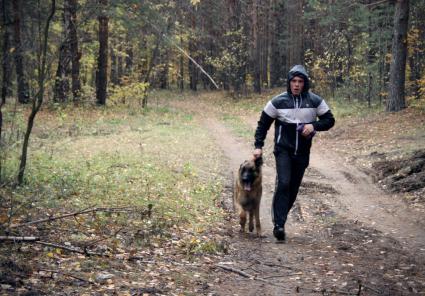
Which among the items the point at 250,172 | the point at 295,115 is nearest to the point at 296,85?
the point at 295,115

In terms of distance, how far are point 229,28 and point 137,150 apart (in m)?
24.0

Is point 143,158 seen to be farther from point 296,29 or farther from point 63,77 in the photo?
point 296,29

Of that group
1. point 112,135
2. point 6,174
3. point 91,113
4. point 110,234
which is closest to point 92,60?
point 91,113

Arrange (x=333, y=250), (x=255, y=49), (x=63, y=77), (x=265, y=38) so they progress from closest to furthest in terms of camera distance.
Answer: (x=333, y=250) < (x=63, y=77) < (x=255, y=49) < (x=265, y=38)

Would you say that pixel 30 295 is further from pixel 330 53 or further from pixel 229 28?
pixel 229 28

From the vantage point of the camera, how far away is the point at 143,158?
13914mm

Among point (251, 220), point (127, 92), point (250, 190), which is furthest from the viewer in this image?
point (127, 92)

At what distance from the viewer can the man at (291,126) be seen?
23.8 feet

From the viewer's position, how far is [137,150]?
15562 millimetres

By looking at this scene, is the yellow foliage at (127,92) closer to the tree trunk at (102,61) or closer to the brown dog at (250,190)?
the tree trunk at (102,61)

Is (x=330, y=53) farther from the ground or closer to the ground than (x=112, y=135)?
farther from the ground

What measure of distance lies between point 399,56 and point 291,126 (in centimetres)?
1527

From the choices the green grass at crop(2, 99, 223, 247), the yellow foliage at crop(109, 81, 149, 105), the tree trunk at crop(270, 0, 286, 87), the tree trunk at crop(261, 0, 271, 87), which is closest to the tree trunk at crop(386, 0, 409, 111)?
the green grass at crop(2, 99, 223, 247)

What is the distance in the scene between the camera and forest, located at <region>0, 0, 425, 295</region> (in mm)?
5488
